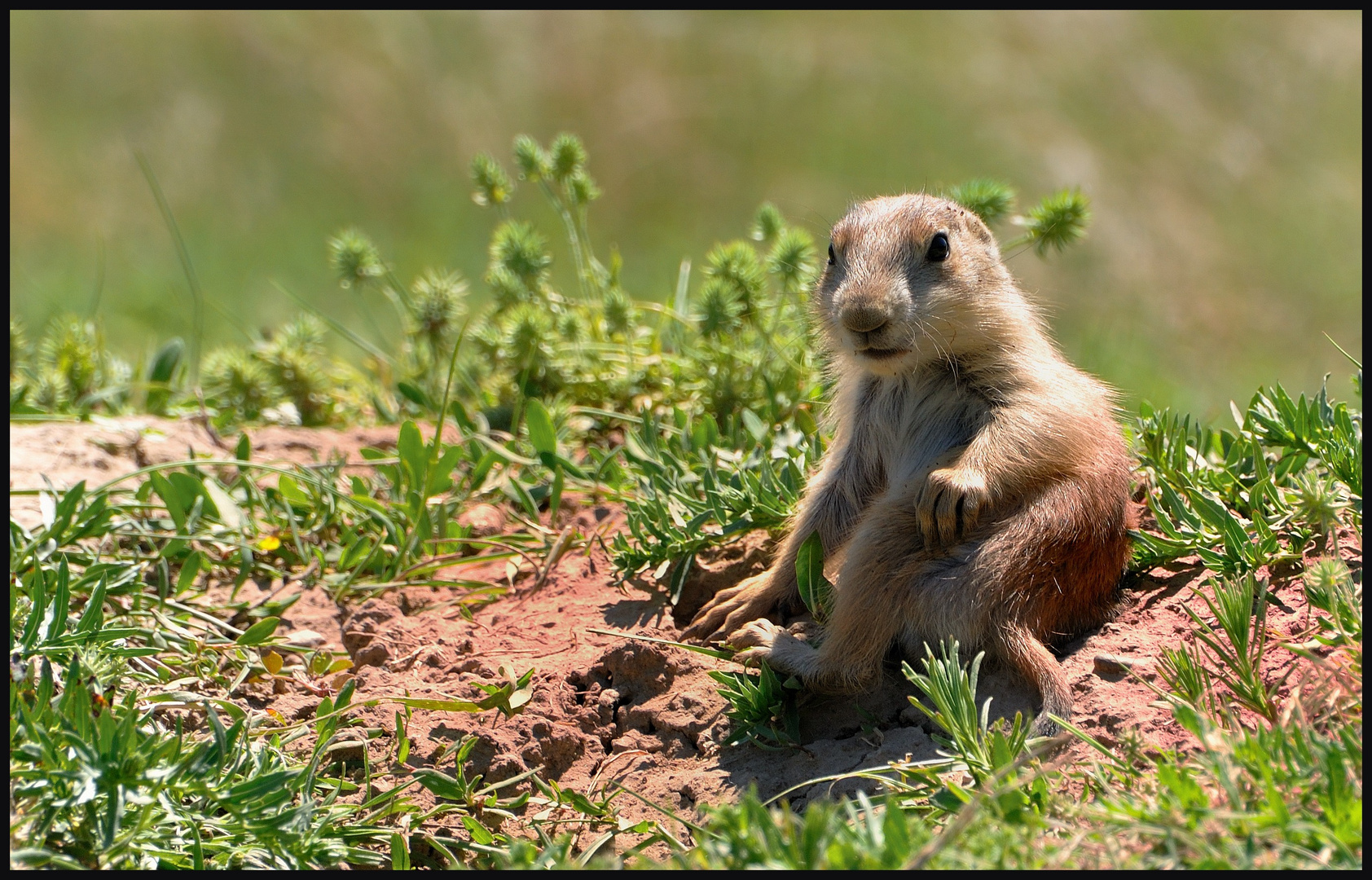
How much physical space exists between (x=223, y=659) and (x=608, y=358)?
2525 millimetres

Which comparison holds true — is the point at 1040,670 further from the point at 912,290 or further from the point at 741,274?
the point at 741,274

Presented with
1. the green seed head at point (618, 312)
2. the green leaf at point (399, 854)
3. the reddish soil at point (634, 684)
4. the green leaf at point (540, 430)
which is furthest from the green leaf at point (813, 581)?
the green seed head at point (618, 312)

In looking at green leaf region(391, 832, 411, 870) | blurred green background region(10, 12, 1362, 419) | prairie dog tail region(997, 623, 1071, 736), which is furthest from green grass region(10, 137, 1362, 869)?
blurred green background region(10, 12, 1362, 419)

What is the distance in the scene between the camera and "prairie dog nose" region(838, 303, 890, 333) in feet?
10.7

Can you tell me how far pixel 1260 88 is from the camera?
14.1 meters

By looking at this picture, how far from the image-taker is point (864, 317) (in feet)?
10.7

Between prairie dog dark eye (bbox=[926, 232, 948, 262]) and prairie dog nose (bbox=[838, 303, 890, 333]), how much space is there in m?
0.35

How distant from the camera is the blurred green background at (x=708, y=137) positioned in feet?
38.8

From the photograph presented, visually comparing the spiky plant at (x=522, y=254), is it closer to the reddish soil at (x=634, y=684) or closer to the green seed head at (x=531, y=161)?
the green seed head at (x=531, y=161)

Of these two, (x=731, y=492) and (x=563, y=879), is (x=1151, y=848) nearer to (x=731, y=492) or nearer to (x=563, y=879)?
(x=563, y=879)

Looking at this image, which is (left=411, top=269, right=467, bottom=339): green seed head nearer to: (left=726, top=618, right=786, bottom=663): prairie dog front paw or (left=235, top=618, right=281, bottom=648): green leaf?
(left=235, top=618, right=281, bottom=648): green leaf

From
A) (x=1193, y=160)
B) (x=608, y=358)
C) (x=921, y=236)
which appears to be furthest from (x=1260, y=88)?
(x=921, y=236)

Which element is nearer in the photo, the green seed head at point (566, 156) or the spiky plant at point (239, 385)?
the green seed head at point (566, 156)

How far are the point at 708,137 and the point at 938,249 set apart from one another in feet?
33.3
